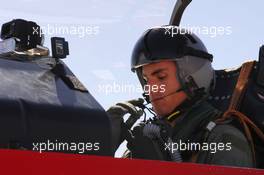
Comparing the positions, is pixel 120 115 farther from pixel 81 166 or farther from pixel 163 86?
pixel 81 166

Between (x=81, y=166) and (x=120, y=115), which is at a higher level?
(x=81, y=166)

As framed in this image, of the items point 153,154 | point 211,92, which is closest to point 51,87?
point 153,154

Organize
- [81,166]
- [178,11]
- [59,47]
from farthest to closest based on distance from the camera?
1. [178,11]
2. [59,47]
3. [81,166]

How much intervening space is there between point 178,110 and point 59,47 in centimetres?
98

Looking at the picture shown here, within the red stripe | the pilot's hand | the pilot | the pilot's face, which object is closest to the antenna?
the pilot

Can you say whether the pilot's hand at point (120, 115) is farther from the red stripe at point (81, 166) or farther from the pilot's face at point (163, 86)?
the red stripe at point (81, 166)

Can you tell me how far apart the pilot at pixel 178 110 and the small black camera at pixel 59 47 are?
0.61 meters

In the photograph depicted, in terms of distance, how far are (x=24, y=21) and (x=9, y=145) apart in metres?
0.55

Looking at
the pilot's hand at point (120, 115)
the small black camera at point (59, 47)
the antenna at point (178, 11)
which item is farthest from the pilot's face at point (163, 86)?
the small black camera at point (59, 47)

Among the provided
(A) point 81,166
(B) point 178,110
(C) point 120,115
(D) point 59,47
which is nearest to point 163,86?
(B) point 178,110

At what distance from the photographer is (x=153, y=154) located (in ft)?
7.23

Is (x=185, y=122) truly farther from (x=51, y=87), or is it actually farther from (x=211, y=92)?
(x=51, y=87)

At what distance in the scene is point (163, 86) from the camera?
2.46m

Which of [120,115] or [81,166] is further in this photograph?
[120,115]
